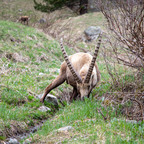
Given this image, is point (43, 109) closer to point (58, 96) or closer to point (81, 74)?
point (58, 96)

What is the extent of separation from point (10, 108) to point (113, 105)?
2850 mm

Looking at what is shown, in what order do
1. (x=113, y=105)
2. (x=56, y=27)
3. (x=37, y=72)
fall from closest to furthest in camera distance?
(x=113, y=105) < (x=37, y=72) < (x=56, y=27)

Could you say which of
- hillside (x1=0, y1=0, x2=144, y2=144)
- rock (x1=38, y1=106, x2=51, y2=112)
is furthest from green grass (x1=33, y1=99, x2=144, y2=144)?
rock (x1=38, y1=106, x2=51, y2=112)

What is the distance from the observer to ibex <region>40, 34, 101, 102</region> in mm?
6492

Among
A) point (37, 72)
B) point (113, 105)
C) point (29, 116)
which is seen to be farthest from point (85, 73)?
point (37, 72)

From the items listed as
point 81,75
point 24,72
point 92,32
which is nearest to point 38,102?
point 81,75

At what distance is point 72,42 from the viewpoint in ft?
61.7

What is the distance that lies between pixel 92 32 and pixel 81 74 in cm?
1364

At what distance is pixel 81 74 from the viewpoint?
22.6 ft

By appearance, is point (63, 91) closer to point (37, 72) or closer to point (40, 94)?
point (40, 94)

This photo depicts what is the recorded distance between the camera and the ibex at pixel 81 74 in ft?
21.3

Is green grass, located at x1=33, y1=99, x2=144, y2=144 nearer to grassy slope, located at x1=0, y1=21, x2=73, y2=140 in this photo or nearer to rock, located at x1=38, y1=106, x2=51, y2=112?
grassy slope, located at x1=0, y1=21, x2=73, y2=140

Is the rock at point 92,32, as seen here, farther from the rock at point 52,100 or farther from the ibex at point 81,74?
the rock at point 52,100

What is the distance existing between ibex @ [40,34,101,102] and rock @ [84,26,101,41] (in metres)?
12.0
